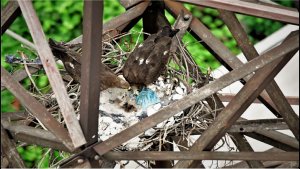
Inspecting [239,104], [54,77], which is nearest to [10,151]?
[54,77]

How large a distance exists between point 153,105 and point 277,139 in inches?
25.9

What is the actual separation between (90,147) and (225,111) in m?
0.58

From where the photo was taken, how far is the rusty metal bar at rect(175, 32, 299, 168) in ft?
10.4

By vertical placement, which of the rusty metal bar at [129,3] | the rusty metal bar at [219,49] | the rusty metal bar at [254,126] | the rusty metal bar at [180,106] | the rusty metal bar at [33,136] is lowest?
the rusty metal bar at [33,136]

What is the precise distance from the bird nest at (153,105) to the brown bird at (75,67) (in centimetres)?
4

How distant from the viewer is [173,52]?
4.20 m

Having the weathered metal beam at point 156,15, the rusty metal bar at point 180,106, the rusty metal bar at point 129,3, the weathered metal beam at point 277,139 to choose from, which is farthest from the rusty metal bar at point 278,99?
the rusty metal bar at point 129,3

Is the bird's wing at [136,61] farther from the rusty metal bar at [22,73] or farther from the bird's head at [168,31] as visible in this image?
the rusty metal bar at [22,73]

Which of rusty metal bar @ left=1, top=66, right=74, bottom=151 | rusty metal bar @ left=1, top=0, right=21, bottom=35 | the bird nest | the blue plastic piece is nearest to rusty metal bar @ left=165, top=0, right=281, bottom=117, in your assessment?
the bird nest

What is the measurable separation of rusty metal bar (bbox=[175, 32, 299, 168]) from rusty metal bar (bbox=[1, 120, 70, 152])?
0.54 meters

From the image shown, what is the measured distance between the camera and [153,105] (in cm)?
394

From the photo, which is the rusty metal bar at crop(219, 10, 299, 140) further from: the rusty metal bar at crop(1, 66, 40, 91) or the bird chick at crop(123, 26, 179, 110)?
the rusty metal bar at crop(1, 66, 40, 91)

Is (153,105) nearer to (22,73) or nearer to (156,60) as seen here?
(156,60)

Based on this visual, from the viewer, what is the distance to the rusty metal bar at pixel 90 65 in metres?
3.16
